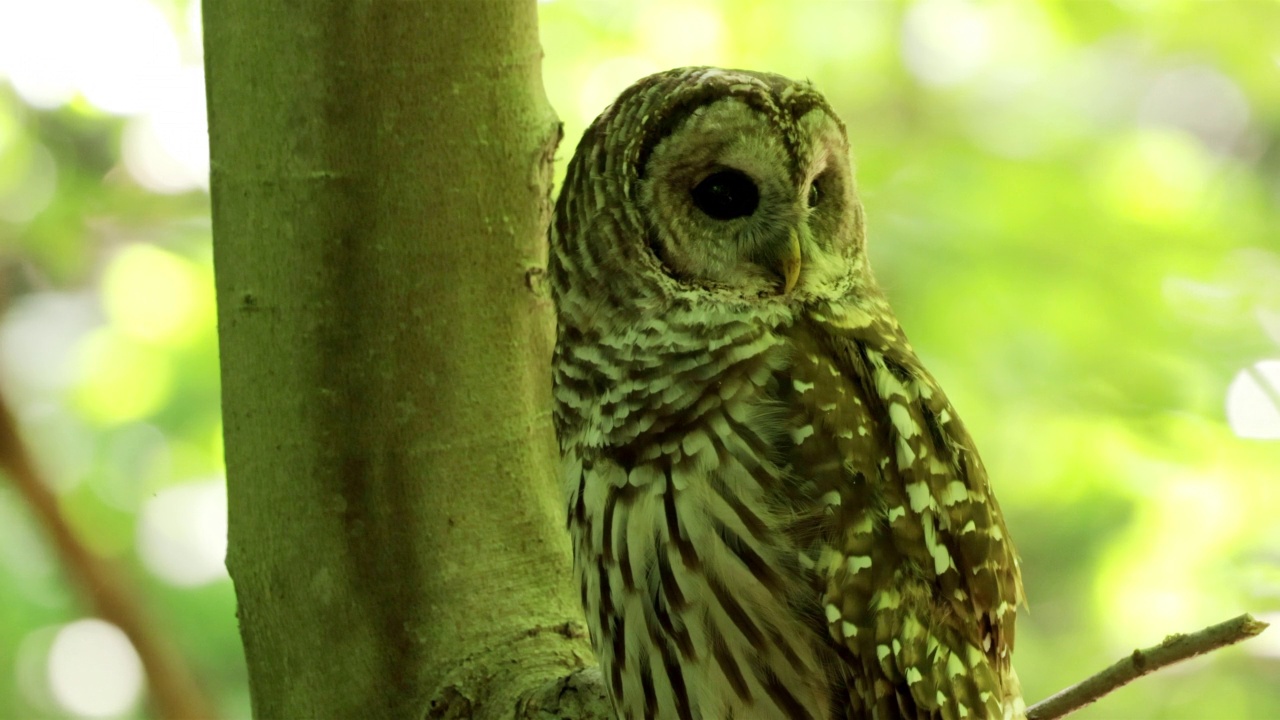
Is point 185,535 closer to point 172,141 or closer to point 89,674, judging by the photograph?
point 89,674

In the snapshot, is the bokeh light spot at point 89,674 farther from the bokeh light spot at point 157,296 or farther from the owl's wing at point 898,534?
the owl's wing at point 898,534

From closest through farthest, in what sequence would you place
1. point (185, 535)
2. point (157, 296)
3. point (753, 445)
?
point (753, 445) → point (157, 296) → point (185, 535)

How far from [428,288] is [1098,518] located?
5.94 feet

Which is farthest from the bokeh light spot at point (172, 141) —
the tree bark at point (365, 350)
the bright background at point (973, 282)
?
the tree bark at point (365, 350)

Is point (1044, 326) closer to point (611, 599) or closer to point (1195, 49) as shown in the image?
point (1195, 49)

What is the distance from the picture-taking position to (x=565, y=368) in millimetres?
1708

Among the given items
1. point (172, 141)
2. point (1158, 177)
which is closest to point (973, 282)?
point (1158, 177)

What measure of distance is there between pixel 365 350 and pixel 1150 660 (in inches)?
41.0

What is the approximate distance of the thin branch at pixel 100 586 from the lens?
3.12 m

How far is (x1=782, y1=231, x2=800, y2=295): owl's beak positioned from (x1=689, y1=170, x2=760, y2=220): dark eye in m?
0.08

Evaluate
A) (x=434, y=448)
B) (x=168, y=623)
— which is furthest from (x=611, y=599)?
(x=168, y=623)

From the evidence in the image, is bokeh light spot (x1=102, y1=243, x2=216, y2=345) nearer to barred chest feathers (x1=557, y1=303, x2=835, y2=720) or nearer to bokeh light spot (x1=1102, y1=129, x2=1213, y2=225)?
barred chest feathers (x1=557, y1=303, x2=835, y2=720)

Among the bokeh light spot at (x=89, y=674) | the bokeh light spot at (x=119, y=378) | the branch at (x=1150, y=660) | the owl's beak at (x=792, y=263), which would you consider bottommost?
the branch at (x=1150, y=660)

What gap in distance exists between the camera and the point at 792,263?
5.30 feet
